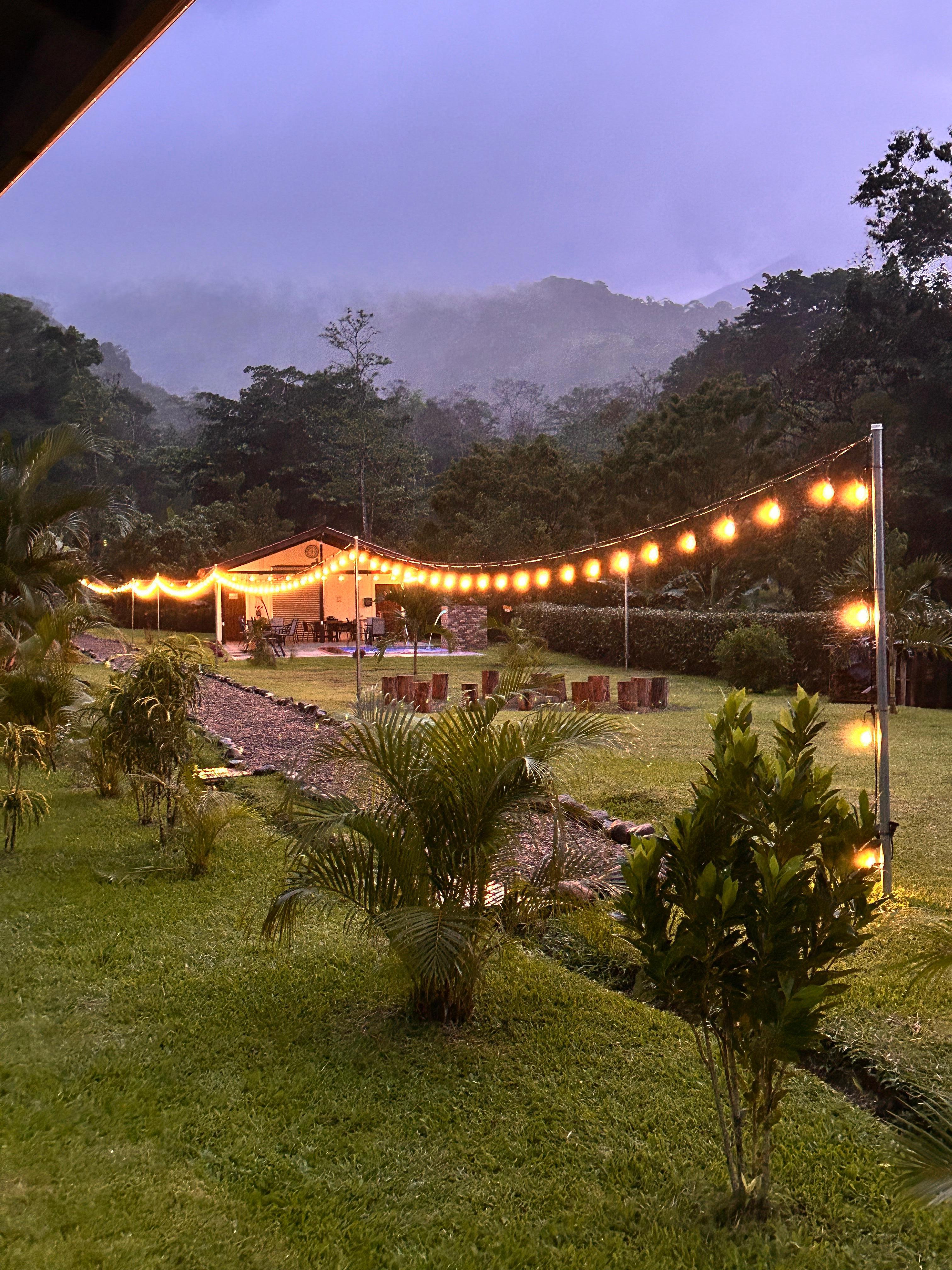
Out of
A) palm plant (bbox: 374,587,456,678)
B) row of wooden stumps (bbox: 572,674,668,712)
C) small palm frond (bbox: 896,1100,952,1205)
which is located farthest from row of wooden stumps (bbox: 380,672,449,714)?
small palm frond (bbox: 896,1100,952,1205)

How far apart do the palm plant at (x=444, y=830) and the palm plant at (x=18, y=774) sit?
2.95m

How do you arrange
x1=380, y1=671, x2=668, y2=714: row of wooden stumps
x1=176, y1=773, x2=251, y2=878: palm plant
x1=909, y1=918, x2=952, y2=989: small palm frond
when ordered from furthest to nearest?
x1=380, y1=671, x2=668, y2=714: row of wooden stumps, x1=176, y1=773, x2=251, y2=878: palm plant, x1=909, y1=918, x2=952, y2=989: small palm frond

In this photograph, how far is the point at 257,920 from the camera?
194 inches

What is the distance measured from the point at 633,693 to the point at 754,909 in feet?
35.5

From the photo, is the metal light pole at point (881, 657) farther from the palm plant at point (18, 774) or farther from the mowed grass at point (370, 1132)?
the palm plant at point (18, 774)

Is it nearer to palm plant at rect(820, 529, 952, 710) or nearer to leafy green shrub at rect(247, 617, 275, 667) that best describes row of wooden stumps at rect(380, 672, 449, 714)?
palm plant at rect(820, 529, 952, 710)

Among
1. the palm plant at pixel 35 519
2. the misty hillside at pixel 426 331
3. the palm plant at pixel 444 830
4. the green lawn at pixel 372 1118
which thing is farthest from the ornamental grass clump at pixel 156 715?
the misty hillside at pixel 426 331

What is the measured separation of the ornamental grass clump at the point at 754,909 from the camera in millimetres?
2395

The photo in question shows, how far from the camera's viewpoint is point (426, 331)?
138 metres

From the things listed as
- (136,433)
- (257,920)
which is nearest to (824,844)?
(257,920)

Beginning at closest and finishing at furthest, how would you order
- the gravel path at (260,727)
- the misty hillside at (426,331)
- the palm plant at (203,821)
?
the palm plant at (203,821) < the gravel path at (260,727) < the misty hillside at (426,331)

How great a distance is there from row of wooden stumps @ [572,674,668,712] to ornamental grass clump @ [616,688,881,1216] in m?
10.3

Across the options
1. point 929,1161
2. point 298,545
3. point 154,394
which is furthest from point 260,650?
point 154,394

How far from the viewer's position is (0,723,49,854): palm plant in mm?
6047
